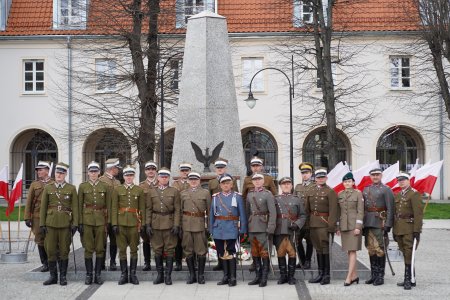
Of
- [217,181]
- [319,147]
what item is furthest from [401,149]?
[217,181]

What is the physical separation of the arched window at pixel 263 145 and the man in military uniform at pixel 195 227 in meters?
20.8

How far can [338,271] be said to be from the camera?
41.8 ft

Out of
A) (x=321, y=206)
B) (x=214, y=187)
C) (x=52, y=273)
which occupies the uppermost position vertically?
(x=214, y=187)

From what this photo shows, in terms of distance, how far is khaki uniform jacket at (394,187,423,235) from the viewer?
11.5 m

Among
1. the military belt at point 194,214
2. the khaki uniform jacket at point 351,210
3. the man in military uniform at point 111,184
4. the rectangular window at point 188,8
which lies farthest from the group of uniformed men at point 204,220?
the rectangular window at point 188,8

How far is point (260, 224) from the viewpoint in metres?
11.9

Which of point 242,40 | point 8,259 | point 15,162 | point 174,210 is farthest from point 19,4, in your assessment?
point 174,210

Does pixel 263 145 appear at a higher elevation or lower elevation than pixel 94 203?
higher

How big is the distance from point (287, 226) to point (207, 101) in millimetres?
3981

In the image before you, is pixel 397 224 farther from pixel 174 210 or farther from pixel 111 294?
pixel 111 294

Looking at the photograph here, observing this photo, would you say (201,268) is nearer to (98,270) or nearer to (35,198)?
(98,270)

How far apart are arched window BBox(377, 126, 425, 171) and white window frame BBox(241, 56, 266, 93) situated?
5.65 m

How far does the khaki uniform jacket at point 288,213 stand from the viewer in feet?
39.0

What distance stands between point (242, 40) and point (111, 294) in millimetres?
22387
